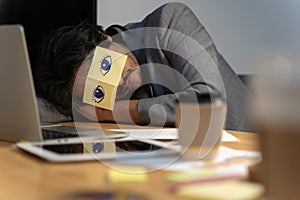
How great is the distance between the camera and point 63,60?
70.6 inches

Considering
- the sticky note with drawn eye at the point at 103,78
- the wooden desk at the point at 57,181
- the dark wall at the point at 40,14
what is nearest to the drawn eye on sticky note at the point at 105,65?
the sticky note with drawn eye at the point at 103,78

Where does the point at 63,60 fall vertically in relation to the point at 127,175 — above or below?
below

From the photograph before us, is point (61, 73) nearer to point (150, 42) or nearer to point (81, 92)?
point (81, 92)

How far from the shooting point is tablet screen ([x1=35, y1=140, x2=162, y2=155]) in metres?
0.98

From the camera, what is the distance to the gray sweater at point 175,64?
1.66m

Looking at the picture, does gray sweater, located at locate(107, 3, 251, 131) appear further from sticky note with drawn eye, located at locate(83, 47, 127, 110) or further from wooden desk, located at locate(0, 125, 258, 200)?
wooden desk, located at locate(0, 125, 258, 200)

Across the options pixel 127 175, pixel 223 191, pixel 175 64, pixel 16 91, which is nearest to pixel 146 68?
pixel 175 64

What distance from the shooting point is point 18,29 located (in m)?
0.99

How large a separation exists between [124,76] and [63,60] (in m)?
0.24

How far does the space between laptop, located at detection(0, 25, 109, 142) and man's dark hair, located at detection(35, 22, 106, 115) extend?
61cm

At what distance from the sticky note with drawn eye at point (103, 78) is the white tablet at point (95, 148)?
1.40ft

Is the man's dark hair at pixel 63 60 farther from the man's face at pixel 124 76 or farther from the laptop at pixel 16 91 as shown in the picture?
the laptop at pixel 16 91

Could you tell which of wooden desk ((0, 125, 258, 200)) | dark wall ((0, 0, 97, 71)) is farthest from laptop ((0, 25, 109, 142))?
dark wall ((0, 0, 97, 71))

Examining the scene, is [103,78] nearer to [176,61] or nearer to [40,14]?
[176,61]
